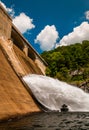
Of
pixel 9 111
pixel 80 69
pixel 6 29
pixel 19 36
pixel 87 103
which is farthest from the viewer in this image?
pixel 80 69

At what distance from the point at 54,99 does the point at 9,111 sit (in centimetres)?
929

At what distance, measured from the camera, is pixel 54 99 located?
22531 mm

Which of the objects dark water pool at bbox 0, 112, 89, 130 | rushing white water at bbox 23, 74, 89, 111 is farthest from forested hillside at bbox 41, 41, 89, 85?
dark water pool at bbox 0, 112, 89, 130

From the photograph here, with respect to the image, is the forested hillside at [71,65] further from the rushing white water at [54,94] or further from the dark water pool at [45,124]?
the dark water pool at [45,124]

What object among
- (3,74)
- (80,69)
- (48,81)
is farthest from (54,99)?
(80,69)

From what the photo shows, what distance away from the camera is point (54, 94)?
23156 mm

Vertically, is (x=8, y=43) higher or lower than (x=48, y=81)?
higher

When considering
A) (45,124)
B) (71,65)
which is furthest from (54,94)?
(71,65)

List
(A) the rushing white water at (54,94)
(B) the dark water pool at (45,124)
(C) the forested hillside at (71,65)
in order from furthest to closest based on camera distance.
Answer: (C) the forested hillside at (71,65) → (A) the rushing white water at (54,94) → (B) the dark water pool at (45,124)

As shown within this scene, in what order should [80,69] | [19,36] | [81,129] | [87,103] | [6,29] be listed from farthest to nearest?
[80,69] < [19,36] < [6,29] < [87,103] < [81,129]

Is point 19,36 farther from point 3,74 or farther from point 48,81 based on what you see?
point 3,74

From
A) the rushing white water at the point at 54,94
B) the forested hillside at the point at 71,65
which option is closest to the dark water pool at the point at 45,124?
the rushing white water at the point at 54,94

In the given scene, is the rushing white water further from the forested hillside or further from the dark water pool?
the forested hillside

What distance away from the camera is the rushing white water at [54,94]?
21.8 metres
